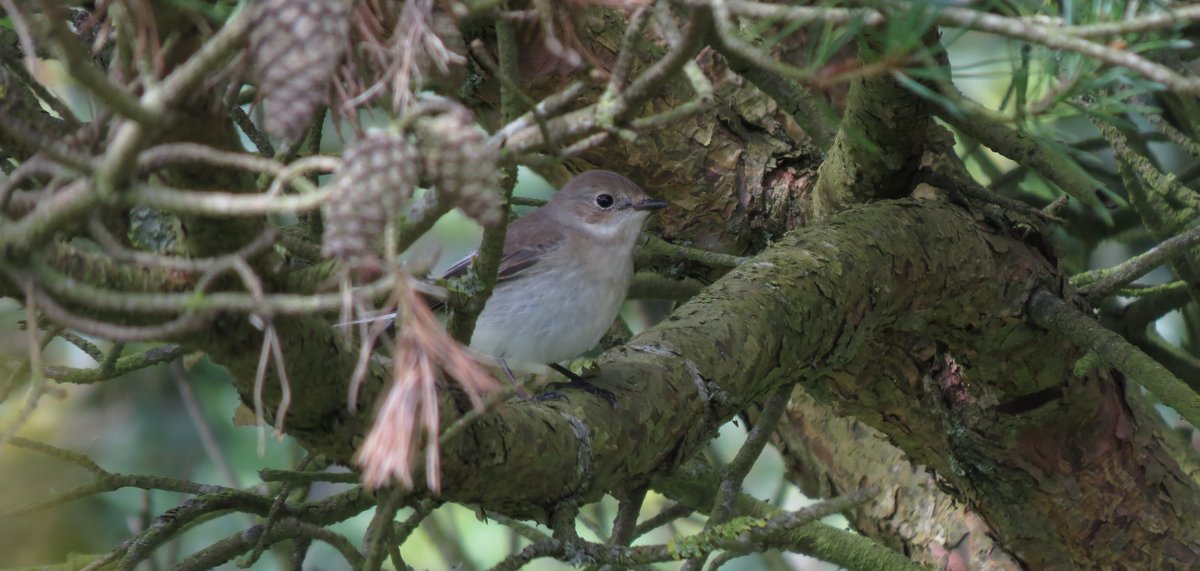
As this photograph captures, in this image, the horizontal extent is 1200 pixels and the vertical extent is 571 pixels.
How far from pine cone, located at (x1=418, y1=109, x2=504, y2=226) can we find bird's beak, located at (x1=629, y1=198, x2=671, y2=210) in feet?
8.45

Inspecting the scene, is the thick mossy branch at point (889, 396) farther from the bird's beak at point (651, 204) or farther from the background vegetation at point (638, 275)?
the bird's beak at point (651, 204)

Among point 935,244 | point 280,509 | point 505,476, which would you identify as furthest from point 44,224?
point 935,244

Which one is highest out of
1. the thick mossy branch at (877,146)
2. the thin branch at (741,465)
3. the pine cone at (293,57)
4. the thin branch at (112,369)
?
the pine cone at (293,57)

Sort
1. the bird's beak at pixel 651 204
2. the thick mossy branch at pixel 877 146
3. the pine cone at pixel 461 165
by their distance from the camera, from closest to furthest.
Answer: the pine cone at pixel 461 165 < the thick mossy branch at pixel 877 146 < the bird's beak at pixel 651 204

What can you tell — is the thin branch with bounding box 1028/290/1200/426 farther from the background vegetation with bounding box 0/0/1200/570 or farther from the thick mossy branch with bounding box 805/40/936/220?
the thick mossy branch with bounding box 805/40/936/220

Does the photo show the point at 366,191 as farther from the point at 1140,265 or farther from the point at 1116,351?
the point at 1140,265

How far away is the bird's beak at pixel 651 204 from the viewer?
3779 millimetres

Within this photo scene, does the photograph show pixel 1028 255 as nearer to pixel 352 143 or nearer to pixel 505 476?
pixel 505 476

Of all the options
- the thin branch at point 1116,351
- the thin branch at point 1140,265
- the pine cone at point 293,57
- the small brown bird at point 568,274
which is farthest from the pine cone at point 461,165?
the small brown bird at point 568,274

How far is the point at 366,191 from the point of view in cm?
109

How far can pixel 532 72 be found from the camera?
3.59 m

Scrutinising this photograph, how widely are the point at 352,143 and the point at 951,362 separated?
2.59m

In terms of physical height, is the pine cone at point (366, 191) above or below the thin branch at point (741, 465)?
above

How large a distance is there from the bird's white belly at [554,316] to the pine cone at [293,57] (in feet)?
8.71
